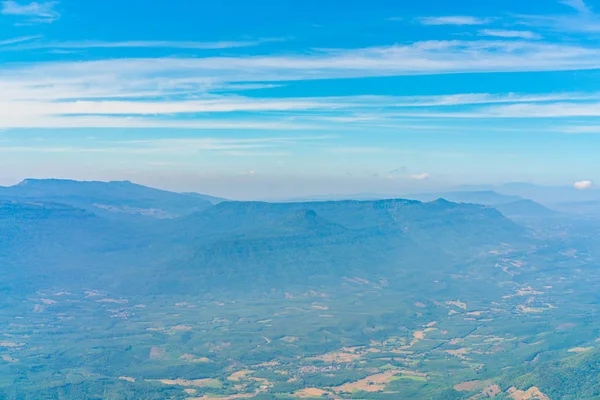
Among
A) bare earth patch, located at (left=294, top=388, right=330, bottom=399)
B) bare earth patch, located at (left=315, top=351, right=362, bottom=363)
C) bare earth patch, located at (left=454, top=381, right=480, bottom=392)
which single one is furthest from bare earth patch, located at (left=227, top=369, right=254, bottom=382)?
bare earth patch, located at (left=454, top=381, right=480, bottom=392)

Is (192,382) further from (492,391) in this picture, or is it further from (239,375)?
(492,391)

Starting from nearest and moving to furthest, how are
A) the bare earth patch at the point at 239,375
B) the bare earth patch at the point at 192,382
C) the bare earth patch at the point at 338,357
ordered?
the bare earth patch at the point at 192,382
the bare earth patch at the point at 239,375
the bare earth patch at the point at 338,357

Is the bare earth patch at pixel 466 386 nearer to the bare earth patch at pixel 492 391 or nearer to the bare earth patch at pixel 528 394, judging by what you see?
the bare earth patch at pixel 492 391

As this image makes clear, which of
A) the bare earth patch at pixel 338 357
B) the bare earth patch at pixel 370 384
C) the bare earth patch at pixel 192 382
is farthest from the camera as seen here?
the bare earth patch at pixel 338 357

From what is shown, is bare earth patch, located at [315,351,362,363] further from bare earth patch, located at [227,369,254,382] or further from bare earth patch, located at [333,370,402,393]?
bare earth patch, located at [227,369,254,382]

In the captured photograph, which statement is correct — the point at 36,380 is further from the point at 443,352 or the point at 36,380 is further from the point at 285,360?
the point at 443,352

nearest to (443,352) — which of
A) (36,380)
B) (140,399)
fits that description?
(140,399)

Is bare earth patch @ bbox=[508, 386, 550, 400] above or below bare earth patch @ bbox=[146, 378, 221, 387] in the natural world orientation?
above

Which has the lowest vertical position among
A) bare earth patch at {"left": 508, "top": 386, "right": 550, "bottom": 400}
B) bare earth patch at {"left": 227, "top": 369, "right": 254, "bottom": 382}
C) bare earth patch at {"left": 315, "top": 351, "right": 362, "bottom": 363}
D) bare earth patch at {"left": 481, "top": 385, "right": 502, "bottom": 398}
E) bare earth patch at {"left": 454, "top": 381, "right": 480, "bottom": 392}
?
bare earth patch at {"left": 227, "top": 369, "right": 254, "bottom": 382}

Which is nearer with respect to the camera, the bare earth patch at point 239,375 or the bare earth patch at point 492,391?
the bare earth patch at point 492,391

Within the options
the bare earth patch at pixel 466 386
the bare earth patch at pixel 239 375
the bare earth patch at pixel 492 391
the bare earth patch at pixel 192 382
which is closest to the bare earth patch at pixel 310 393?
the bare earth patch at pixel 239 375

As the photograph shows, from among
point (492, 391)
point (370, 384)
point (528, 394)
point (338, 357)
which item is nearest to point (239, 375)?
point (338, 357)
